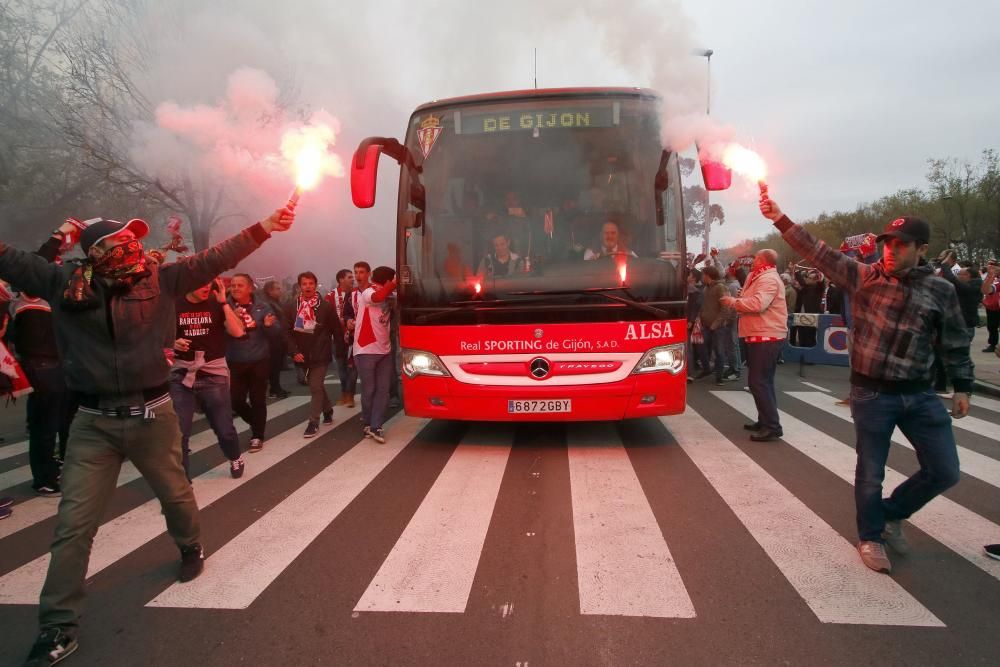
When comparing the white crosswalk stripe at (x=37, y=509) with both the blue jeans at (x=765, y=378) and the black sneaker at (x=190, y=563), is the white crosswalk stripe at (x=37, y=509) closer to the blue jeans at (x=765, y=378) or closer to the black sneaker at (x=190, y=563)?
the black sneaker at (x=190, y=563)

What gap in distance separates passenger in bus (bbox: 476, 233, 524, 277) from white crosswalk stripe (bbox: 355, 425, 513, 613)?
171 cm

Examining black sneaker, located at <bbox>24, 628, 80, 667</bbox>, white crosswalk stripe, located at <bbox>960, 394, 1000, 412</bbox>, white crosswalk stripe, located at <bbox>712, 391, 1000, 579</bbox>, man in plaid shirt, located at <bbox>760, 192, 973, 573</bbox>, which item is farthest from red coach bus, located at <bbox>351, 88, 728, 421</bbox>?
white crosswalk stripe, located at <bbox>960, 394, 1000, 412</bbox>

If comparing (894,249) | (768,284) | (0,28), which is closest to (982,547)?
(894,249)

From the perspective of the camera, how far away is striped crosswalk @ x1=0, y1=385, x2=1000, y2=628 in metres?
2.97

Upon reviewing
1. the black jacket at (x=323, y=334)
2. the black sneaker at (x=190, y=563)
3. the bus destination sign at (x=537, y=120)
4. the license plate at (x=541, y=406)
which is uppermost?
the bus destination sign at (x=537, y=120)

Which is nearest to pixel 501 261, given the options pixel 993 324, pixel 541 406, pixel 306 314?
pixel 541 406

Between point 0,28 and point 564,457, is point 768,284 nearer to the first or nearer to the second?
point 564,457

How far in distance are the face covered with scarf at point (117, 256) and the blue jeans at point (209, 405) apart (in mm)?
2135

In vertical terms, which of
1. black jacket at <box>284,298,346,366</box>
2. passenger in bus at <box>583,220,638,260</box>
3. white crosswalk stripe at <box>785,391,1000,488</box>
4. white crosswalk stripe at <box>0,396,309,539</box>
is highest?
passenger in bus at <box>583,220,638,260</box>

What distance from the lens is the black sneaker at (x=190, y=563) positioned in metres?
3.24

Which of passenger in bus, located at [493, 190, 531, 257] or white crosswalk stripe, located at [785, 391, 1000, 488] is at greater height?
passenger in bus, located at [493, 190, 531, 257]

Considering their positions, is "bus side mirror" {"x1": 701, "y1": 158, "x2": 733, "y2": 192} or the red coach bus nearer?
"bus side mirror" {"x1": 701, "y1": 158, "x2": 733, "y2": 192}

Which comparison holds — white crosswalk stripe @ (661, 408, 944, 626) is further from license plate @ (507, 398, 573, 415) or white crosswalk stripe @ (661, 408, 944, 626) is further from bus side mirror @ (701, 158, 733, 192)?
bus side mirror @ (701, 158, 733, 192)

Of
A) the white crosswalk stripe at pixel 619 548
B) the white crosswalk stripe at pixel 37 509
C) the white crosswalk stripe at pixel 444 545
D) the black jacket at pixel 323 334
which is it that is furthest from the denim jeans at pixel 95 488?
the black jacket at pixel 323 334
